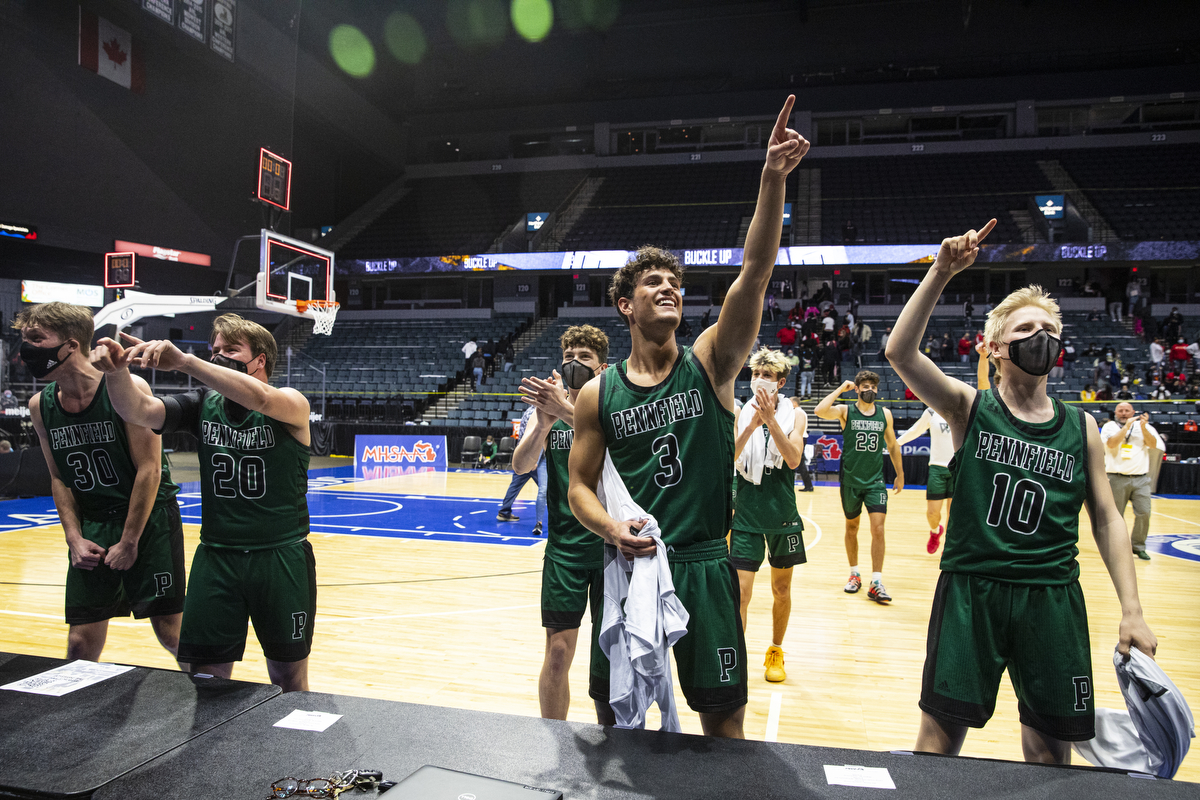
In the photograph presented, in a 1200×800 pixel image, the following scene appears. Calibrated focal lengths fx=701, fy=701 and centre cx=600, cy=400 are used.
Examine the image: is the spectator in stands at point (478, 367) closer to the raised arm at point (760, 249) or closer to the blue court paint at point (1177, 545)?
the blue court paint at point (1177, 545)

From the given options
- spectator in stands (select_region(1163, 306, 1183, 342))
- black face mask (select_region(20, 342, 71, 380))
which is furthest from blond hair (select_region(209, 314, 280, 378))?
spectator in stands (select_region(1163, 306, 1183, 342))

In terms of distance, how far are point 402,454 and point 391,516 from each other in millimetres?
6869

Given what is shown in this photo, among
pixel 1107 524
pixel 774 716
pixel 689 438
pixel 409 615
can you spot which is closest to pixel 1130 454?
pixel 774 716

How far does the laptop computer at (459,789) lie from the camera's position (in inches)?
58.6

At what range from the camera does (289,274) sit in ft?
51.8

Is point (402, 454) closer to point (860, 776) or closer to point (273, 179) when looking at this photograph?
point (273, 179)

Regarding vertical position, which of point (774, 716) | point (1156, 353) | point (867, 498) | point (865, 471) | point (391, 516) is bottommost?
point (774, 716)

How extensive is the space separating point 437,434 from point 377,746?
17.4 m

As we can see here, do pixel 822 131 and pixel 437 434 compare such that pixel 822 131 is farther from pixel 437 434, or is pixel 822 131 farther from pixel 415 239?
pixel 437 434

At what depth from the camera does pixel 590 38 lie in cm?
3005

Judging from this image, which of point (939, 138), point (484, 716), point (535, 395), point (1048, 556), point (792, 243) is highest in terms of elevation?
point (939, 138)

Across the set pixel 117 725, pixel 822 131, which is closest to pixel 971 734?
pixel 117 725

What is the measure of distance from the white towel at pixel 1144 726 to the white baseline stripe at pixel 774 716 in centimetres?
160

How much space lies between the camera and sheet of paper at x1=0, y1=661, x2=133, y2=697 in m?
2.15
